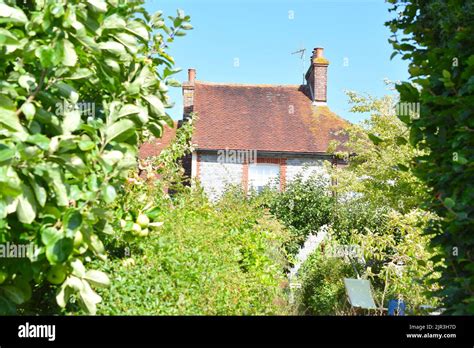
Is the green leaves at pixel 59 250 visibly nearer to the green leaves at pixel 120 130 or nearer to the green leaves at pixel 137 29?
the green leaves at pixel 120 130

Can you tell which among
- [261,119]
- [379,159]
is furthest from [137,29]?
[261,119]

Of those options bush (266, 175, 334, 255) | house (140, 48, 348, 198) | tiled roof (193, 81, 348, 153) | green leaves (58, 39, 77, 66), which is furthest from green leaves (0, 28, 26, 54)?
→ tiled roof (193, 81, 348, 153)

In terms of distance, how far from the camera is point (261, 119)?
78.4 feet

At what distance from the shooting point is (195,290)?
4.24 m

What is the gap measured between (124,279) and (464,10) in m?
2.67

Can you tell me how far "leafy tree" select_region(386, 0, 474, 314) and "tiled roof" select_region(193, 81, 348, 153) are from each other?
18163 mm

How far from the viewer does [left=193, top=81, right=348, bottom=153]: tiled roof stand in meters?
22.4

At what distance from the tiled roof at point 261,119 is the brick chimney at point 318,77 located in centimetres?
40

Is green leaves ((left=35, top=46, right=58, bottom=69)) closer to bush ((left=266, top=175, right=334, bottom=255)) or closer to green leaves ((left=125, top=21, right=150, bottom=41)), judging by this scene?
green leaves ((left=125, top=21, right=150, bottom=41))

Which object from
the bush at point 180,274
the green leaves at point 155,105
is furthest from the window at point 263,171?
the green leaves at point 155,105

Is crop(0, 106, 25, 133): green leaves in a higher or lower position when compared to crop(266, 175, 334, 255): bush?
higher

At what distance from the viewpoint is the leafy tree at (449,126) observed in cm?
295

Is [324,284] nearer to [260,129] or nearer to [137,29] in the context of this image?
[260,129]
